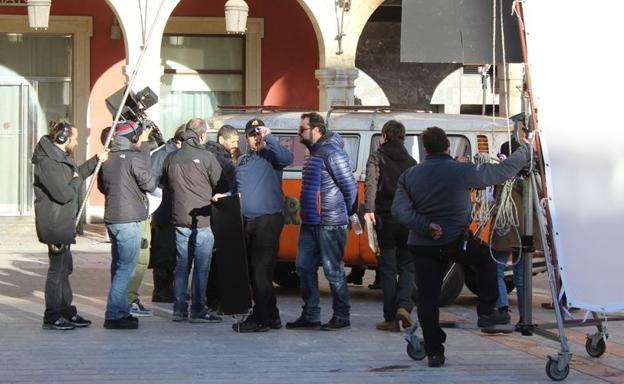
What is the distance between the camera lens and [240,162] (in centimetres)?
1136

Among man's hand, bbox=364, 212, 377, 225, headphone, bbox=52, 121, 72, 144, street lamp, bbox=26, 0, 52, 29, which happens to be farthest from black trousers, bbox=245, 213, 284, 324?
street lamp, bbox=26, 0, 52, 29

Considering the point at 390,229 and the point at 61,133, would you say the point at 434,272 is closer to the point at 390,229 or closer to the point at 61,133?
the point at 390,229

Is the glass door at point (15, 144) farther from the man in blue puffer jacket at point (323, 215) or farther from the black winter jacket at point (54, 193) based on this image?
the man in blue puffer jacket at point (323, 215)

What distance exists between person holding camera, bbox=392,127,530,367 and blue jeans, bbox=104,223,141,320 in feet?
8.65

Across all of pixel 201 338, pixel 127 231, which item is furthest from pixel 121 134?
pixel 201 338

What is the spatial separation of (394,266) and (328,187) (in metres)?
0.85

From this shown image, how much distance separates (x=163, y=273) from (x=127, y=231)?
6.48 ft

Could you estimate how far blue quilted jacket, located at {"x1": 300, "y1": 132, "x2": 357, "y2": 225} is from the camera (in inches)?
437

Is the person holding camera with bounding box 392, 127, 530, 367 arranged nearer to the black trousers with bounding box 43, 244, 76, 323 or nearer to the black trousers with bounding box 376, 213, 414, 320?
the black trousers with bounding box 376, 213, 414, 320

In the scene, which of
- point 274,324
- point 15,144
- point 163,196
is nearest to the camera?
point 274,324

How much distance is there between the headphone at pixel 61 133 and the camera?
10.9 metres

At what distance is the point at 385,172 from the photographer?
11.5 metres


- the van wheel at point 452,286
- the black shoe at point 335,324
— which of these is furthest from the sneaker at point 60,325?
the van wheel at point 452,286

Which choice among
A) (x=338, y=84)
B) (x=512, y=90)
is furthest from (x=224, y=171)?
(x=512, y=90)
